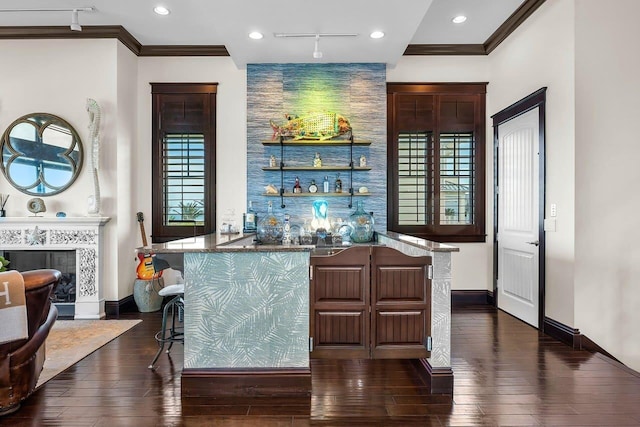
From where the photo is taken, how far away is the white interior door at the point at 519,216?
436 centimetres

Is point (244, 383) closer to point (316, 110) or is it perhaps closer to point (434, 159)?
point (316, 110)

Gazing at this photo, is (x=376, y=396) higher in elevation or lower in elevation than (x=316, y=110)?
lower

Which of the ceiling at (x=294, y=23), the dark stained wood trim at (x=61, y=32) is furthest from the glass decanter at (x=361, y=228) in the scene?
the dark stained wood trim at (x=61, y=32)

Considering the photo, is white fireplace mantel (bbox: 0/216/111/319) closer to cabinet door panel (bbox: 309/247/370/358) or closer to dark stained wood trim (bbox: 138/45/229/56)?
dark stained wood trim (bbox: 138/45/229/56)

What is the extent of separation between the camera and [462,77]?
5520mm

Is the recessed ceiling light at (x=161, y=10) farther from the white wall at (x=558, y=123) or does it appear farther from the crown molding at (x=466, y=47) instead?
the white wall at (x=558, y=123)

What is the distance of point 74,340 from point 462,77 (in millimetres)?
5595

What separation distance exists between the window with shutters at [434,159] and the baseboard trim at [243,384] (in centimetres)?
314

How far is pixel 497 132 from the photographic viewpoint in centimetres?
527

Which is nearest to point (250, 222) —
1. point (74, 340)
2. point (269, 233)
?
point (269, 233)

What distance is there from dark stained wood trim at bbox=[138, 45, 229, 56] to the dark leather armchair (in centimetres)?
377

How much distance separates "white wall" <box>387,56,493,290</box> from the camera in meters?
5.50

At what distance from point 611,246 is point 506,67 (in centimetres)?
254

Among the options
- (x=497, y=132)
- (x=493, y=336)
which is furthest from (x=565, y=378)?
(x=497, y=132)
